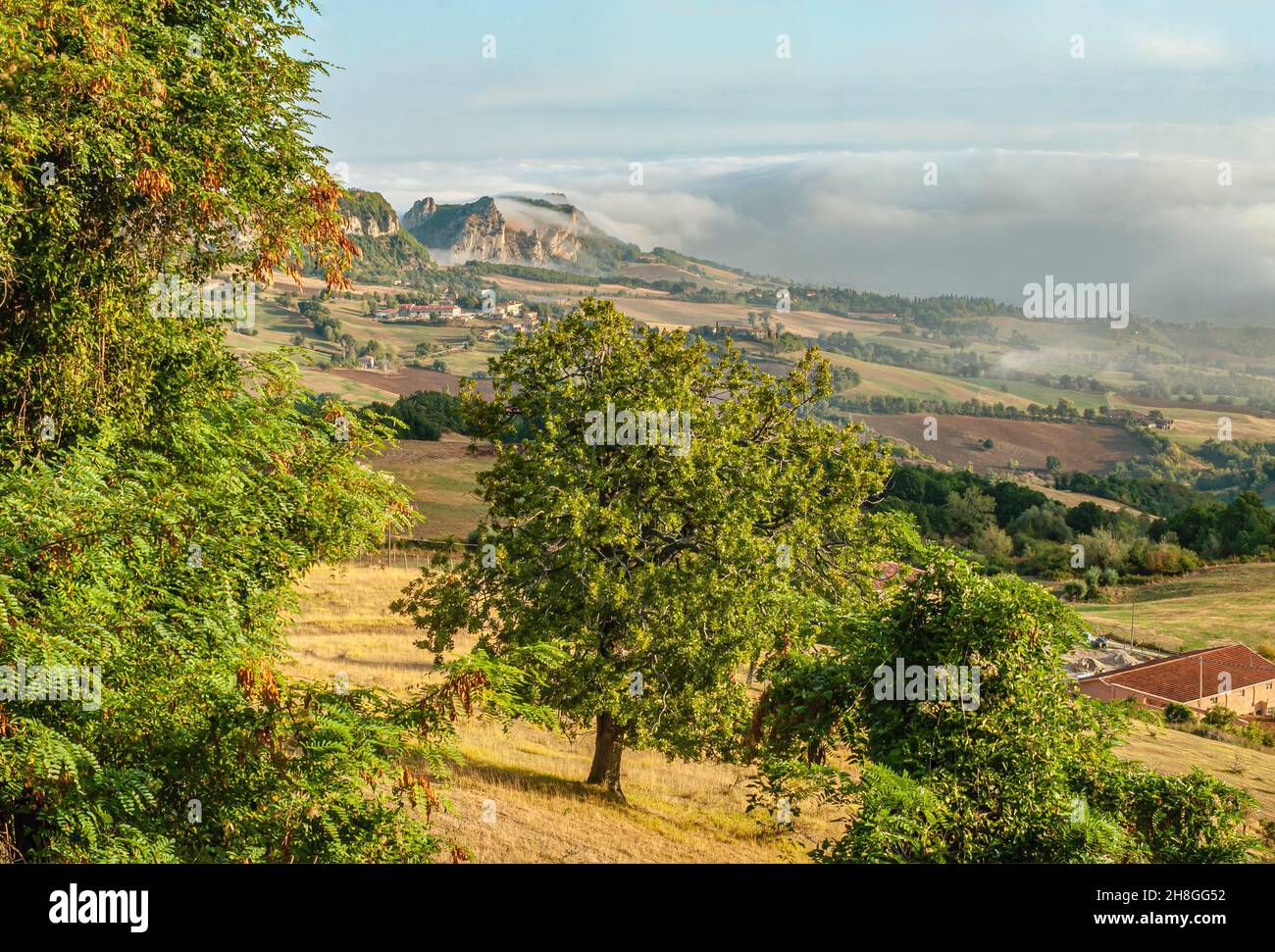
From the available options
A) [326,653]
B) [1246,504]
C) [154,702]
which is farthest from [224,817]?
[1246,504]

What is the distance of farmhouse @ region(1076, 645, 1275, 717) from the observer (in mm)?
58531

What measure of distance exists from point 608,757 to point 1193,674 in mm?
51089

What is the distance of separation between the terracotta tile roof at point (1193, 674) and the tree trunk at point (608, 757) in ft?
142

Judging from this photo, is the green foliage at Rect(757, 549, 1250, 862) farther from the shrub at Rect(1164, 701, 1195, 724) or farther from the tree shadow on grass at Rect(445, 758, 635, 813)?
the shrub at Rect(1164, 701, 1195, 724)

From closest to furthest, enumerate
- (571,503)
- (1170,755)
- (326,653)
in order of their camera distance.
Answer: (571,503), (326,653), (1170,755)

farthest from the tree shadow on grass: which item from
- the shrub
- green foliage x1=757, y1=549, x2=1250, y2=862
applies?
the shrub

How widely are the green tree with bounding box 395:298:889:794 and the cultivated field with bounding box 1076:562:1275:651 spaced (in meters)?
58.6

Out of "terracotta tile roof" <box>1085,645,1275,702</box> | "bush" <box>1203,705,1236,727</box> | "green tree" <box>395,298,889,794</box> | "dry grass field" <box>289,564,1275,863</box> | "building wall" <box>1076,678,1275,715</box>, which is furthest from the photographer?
"terracotta tile roof" <box>1085,645,1275,702</box>

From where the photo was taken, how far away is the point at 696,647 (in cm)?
2105

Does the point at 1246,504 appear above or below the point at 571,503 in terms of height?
below

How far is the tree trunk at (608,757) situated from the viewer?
24.2 meters

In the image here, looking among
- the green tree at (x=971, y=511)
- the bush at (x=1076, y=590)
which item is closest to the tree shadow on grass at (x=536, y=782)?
the bush at (x=1076, y=590)
